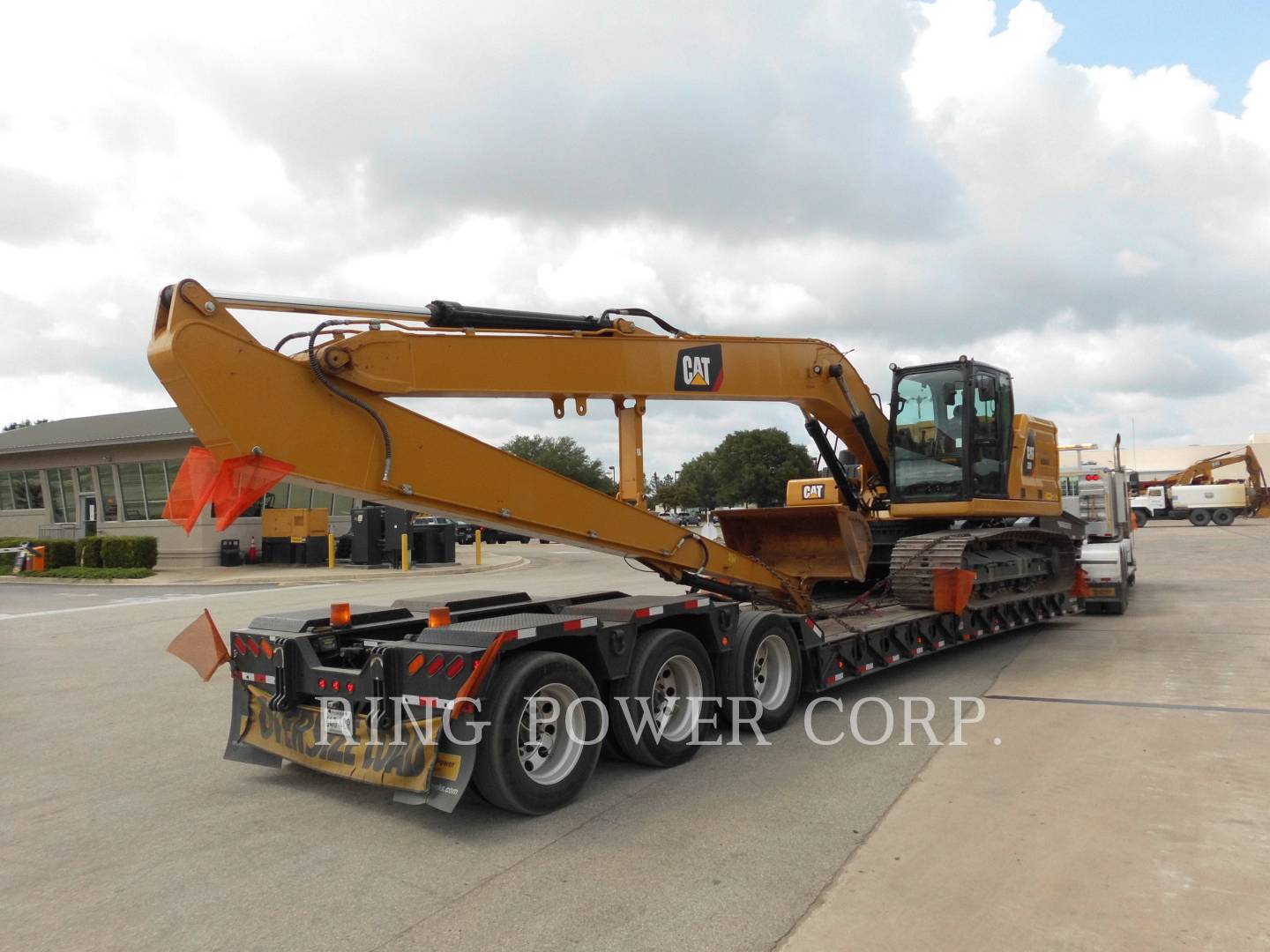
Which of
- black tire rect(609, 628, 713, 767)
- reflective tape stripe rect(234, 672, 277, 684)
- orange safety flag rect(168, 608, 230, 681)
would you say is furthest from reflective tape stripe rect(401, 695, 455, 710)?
orange safety flag rect(168, 608, 230, 681)

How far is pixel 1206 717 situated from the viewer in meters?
7.26

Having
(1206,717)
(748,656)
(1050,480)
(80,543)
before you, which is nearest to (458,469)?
(748,656)

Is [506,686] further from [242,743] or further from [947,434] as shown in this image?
[947,434]

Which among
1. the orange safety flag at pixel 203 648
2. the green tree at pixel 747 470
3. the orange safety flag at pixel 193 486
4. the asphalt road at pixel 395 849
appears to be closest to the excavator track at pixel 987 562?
the asphalt road at pixel 395 849

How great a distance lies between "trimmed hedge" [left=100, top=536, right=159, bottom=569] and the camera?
27250 millimetres

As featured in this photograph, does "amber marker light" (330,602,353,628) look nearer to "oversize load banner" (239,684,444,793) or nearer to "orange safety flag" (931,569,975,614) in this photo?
"oversize load banner" (239,684,444,793)

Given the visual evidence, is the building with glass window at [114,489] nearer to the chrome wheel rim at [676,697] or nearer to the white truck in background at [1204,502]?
the chrome wheel rim at [676,697]

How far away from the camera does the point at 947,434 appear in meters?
10.5

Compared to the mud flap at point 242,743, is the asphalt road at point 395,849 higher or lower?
lower

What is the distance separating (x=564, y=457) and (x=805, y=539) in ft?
241

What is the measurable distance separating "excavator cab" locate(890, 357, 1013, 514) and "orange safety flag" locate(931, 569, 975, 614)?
3.80 feet

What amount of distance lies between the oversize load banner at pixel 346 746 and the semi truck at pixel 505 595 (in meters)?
0.02

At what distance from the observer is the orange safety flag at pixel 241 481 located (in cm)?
521

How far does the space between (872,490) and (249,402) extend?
779 centimetres
